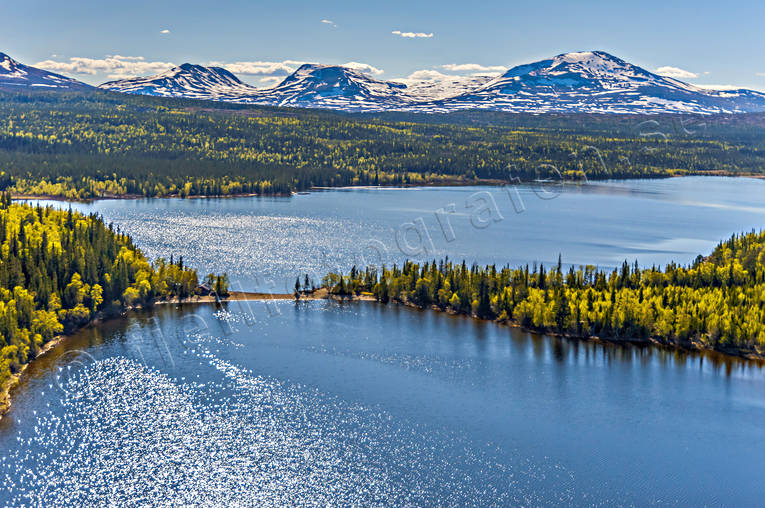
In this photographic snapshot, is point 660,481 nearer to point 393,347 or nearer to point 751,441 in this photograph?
point 751,441

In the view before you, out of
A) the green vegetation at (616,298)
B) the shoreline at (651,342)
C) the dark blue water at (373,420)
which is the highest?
the green vegetation at (616,298)

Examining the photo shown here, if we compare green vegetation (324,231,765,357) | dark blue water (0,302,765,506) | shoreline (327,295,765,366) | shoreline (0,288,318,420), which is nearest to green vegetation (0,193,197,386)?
shoreline (0,288,318,420)

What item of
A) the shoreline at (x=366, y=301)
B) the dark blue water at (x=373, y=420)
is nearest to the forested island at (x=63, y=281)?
the shoreline at (x=366, y=301)

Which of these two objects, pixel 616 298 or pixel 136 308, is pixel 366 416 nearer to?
pixel 616 298

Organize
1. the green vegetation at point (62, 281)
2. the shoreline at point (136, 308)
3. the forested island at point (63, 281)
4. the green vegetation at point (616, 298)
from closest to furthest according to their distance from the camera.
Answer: the shoreline at point (136, 308)
the forested island at point (63, 281)
the green vegetation at point (62, 281)
the green vegetation at point (616, 298)

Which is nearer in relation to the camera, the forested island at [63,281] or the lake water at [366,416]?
the lake water at [366,416]

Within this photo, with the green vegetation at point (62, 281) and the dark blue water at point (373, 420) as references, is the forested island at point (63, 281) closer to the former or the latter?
the green vegetation at point (62, 281)

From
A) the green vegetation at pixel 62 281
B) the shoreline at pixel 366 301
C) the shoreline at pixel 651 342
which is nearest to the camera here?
the shoreline at pixel 366 301

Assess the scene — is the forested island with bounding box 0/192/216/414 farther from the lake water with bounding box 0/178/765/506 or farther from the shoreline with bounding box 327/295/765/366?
the shoreline with bounding box 327/295/765/366

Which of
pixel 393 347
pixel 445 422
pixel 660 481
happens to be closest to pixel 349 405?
pixel 445 422
